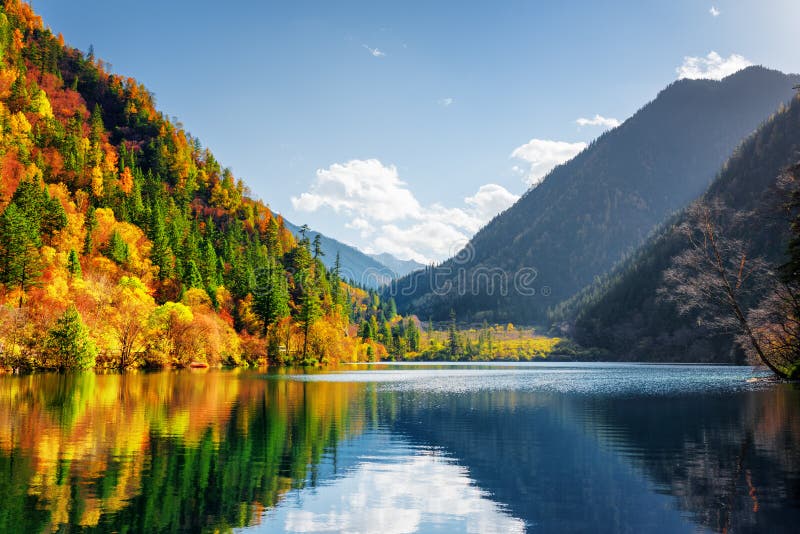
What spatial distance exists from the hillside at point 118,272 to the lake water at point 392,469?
54985 mm

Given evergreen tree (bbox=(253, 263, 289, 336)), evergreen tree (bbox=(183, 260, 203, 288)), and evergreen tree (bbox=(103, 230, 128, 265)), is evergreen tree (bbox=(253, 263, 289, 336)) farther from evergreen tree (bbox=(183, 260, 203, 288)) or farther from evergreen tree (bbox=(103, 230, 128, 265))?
evergreen tree (bbox=(103, 230, 128, 265))

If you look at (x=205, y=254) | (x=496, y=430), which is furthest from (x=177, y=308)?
(x=496, y=430)

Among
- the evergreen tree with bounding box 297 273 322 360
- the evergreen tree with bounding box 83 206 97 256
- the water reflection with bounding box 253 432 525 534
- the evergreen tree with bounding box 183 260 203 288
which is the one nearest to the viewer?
the water reflection with bounding box 253 432 525 534

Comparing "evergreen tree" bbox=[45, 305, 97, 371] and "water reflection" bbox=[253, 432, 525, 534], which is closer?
"water reflection" bbox=[253, 432, 525, 534]

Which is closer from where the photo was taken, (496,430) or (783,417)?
(496,430)

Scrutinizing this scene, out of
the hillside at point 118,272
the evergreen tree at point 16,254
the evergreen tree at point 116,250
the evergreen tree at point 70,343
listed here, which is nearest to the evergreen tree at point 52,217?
the hillside at point 118,272

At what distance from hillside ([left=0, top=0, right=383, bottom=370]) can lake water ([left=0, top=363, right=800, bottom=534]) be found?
5499 centimetres

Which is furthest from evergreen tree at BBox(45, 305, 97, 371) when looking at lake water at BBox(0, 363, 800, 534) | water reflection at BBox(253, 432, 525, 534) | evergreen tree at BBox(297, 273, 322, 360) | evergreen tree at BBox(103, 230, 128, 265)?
water reflection at BBox(253, 432, 525, 534)

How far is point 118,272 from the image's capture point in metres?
121

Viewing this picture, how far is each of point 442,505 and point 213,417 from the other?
71.9ft

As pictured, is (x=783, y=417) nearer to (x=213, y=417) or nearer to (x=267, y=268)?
(x=213, y=417)

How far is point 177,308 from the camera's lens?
354 feet

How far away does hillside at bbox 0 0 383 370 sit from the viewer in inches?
3430

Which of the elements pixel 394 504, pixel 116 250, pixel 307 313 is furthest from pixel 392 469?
pixel 307 313
